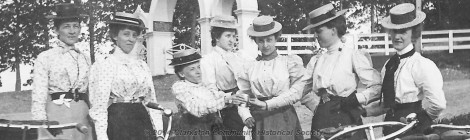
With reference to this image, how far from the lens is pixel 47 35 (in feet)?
71.9

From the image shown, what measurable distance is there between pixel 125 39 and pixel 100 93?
0.55 metres

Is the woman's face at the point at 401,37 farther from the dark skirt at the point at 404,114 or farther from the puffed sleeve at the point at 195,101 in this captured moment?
the puffed sleeve at the point at 195,101

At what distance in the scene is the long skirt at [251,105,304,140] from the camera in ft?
15.0

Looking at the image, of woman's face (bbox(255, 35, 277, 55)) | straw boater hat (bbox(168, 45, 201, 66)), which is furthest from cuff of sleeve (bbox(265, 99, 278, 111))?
straw boater hat (bbox(168, 45, 201, 66))

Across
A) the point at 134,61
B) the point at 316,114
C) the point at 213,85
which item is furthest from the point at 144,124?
the point at 316,114

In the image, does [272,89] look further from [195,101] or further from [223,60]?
[223,60]

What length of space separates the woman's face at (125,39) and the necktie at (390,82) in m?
2.00

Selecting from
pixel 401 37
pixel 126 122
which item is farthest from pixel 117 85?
pixel 401 37

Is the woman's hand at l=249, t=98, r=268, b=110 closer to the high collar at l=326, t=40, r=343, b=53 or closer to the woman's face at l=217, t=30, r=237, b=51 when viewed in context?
the high collar at l=326, t=40, r=343, b=53

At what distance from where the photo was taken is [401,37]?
4.01 metres

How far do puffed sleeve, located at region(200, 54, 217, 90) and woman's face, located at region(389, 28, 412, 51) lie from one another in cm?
168

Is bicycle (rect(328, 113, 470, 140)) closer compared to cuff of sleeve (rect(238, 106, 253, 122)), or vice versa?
bicycle (rect(328, 113, 470, 140))

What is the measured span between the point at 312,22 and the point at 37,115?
230 centimetres

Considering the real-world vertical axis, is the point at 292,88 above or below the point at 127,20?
below
